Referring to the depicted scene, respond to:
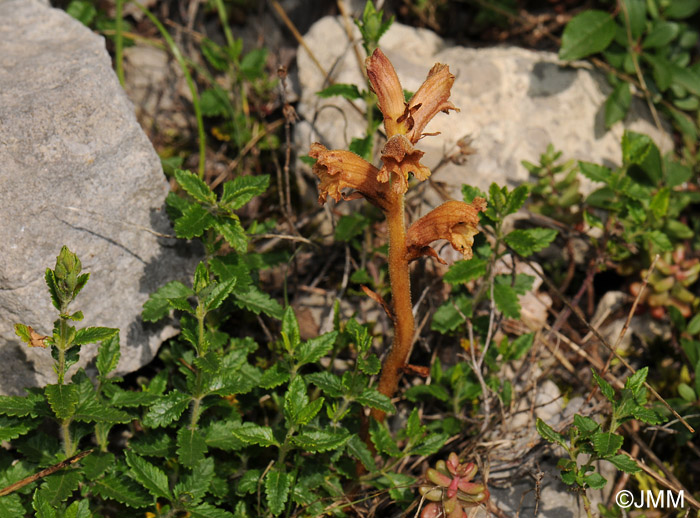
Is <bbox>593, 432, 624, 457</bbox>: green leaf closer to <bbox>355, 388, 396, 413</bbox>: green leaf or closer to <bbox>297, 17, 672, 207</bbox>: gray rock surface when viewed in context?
<bbox>355, 388, 396, 413</bbox>: green leaf

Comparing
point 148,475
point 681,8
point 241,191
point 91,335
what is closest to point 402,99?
point 241,191

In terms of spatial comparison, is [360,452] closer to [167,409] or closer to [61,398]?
[167,409]

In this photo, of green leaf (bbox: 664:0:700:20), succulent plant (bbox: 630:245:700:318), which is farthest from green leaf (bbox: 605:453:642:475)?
green leaf (bbox: 664:0:700:20)

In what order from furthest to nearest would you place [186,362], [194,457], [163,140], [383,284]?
[163,140]
[383,284]
[186,362]
[194,457]

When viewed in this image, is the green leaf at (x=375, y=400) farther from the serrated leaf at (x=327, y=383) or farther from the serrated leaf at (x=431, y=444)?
the serrated leaf at (x=431, y=444)

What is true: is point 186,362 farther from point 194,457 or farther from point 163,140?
point 163,140

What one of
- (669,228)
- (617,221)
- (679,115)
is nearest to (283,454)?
(617,221)
